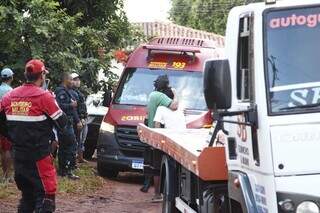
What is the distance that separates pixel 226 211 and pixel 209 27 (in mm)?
36370

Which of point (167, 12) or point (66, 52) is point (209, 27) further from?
point (66, 52)

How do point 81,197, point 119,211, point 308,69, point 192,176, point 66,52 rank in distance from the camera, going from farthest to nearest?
1. point 66,52
2. point 81,197
3. point 119,211
4. point 192,176
5. point 308,69

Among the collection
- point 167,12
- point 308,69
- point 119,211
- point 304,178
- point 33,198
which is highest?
point 167,12

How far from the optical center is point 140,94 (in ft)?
39.6

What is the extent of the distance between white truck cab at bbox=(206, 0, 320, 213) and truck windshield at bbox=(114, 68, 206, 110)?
701 centimetres

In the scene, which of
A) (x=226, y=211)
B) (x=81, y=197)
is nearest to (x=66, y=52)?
(x=81, y=197)

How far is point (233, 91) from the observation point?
4859mm

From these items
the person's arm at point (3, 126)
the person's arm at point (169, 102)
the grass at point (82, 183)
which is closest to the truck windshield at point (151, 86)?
the grass at point (82, 183)

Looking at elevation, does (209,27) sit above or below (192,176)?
above

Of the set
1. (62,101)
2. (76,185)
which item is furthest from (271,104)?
(62,101)

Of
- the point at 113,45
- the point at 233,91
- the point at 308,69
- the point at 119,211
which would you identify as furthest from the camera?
the point at 113,45

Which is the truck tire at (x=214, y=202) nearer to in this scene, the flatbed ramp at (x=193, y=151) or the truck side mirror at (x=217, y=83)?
the flatbed ramp at (x=193, y=151)

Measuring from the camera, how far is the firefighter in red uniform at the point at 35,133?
20.4 ft

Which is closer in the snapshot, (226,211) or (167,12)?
(226,211)
